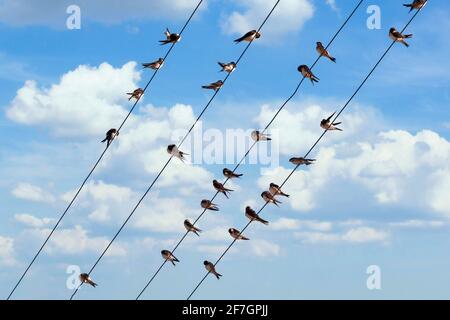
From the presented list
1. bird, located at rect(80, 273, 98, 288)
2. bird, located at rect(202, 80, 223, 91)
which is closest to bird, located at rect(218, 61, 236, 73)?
bird, located at rect(202, 80, 223, 91)

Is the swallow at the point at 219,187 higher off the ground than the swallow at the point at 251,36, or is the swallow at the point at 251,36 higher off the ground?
the swallow at the point at 251,36

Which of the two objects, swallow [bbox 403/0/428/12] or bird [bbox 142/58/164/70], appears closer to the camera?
swallow [bbox 403/0/428/12]

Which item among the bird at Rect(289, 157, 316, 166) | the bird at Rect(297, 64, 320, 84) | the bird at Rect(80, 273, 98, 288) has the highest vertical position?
the bird at Rect(297, 64, 320, 84)

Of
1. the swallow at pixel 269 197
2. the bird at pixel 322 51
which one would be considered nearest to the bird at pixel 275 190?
the swallow at pixel 269 197

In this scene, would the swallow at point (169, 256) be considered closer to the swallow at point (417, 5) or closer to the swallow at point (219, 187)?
the swallow at point (219, 187)

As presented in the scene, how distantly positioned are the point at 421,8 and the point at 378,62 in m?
1.79

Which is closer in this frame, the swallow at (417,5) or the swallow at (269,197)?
the swallow at (417,5)

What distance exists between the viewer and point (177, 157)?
1766cm

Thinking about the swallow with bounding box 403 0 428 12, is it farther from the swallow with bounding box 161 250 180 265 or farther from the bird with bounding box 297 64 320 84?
the swallow with bounding box 161 250 180 265

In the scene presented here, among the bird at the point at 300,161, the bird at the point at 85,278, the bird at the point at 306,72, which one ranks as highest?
the bird at the point at 306,72
